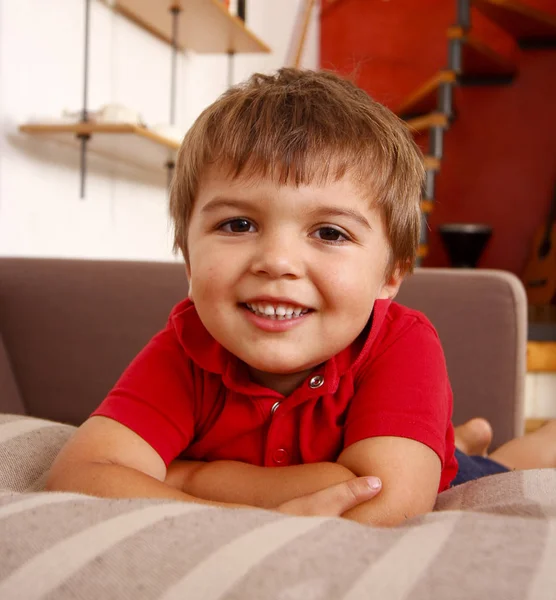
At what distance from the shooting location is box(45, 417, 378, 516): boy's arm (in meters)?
0.69

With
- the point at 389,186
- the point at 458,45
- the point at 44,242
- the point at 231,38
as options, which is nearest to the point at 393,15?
the point at 458,45

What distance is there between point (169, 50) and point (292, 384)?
93.6 inches

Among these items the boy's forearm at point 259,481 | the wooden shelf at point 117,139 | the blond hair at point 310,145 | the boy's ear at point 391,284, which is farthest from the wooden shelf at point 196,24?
the boy's forearm at point 259,481

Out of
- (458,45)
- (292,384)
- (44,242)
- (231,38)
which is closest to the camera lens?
(292,384)

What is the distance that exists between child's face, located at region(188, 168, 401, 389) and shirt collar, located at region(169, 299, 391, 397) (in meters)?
0.04

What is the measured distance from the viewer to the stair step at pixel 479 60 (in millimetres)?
4121

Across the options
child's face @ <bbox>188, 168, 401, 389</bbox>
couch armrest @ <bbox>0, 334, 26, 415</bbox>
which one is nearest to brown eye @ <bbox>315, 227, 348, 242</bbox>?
child's face @ <bbox>188, 168, 401, 389</bbox>

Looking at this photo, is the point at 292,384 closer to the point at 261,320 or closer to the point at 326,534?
the point at 261,320

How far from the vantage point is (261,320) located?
79 cm

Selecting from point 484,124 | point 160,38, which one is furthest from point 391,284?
point 484,124

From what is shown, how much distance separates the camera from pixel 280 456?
0.86 m

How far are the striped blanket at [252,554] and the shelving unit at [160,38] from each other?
157 cm

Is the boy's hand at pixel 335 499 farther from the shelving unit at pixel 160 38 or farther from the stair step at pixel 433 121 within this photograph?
the stair step at pixel 433 121

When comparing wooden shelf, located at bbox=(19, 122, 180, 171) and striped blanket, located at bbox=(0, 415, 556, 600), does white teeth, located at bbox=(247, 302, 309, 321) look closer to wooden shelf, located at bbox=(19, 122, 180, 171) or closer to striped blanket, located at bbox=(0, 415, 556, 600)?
striped blanket, located at bbox=(0, 415, 556, 600)
